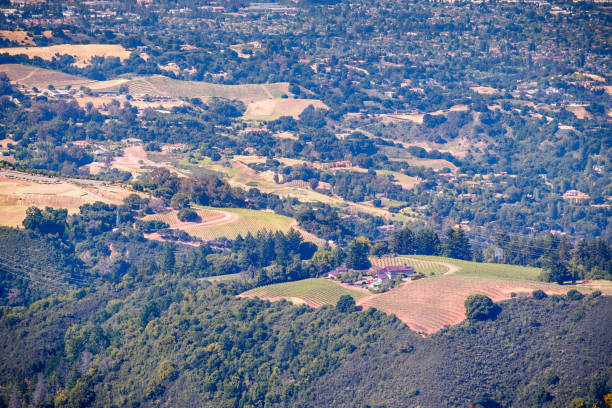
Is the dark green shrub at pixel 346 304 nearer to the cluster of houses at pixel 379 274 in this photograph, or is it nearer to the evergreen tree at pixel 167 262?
the cluster of houses at pixel 379 274

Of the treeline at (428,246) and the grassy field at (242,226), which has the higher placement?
the treeline at (428,246)

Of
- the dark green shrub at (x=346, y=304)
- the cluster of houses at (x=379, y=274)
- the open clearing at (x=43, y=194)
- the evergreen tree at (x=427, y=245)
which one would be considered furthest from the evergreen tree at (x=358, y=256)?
the open clearing at (x=43, y=194)

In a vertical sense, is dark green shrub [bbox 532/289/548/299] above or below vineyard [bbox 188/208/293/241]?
above

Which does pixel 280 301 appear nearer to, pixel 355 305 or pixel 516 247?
pixel 355 305

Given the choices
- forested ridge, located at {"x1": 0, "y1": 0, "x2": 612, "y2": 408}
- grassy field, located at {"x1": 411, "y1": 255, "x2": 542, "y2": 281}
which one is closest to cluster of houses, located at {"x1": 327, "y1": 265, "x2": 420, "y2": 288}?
forested ridge, located at {"x1": 0, "y1": 0, "x2": 612, "y2": 408}

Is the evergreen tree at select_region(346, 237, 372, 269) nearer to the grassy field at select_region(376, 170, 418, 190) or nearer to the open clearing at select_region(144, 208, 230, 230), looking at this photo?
the open clearing at select_region(144, 208, 230, 230)

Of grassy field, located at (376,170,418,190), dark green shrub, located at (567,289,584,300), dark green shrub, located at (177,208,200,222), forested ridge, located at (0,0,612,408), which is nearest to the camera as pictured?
forested ridge, located at (0,0,612,408)
